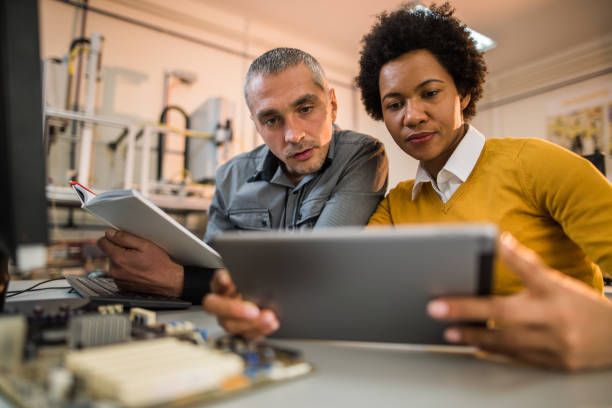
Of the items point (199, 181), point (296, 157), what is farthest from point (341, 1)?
point (296, 157)

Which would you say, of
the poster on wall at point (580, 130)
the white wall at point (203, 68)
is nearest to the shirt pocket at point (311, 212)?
the white wall at point (203, 68)

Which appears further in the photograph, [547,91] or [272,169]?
[547,91]

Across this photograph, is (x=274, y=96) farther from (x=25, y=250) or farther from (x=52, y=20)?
(x=52, y=20)

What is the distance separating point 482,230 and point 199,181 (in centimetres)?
254

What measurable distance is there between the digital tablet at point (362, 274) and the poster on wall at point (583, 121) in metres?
4.01

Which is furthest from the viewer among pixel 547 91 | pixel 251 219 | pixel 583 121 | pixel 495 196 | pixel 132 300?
pixel 547 91

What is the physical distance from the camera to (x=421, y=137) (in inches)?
37.0

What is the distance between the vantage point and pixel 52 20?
271cm

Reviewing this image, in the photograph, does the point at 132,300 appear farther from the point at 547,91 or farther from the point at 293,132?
the point at 547,91

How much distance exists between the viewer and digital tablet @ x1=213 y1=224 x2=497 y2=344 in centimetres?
34

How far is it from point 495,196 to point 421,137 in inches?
8.7

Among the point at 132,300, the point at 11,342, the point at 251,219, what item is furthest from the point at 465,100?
the point at 11,342

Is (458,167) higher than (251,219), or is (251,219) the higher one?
(458,167)

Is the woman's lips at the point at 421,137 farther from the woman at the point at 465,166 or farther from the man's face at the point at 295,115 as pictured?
the man's face at the point at 295,115
